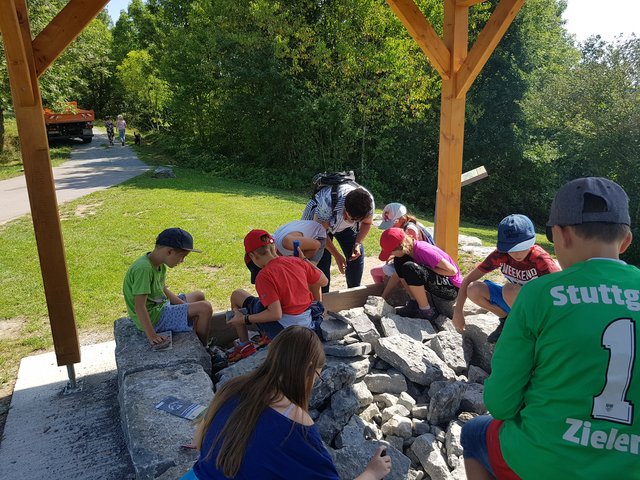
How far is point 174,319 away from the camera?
4.02 m

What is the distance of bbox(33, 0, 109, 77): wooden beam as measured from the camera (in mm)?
3336

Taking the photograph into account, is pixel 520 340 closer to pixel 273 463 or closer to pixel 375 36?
pixel 273 463

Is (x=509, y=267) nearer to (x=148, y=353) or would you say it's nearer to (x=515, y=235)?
(x=515, y=235)

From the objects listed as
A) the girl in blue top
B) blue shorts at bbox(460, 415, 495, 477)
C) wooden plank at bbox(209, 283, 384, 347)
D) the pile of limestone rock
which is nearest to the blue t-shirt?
the girl in blue top

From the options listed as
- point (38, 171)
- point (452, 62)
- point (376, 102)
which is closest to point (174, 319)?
point (38, 171)

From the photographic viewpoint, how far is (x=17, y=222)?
33.7ft

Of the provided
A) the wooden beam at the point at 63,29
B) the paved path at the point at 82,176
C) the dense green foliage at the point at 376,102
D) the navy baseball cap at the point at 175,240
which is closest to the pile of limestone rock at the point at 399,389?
the navy baseball cap at the point at 175,240

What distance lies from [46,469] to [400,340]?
250cm

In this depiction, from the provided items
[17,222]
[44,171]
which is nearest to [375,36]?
[17,222]

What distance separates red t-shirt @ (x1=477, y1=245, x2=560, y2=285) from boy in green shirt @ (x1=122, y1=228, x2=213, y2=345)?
2.23 m

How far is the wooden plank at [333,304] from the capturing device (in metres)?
4.52

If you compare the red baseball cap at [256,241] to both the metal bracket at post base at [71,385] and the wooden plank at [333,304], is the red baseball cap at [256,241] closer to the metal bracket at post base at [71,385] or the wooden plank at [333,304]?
the wooden plank at [333,304]

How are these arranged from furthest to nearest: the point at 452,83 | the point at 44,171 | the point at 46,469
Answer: the point at 452,83 < the point at 44,171 < the point at 46,469

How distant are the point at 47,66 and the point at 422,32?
3.11 metres
